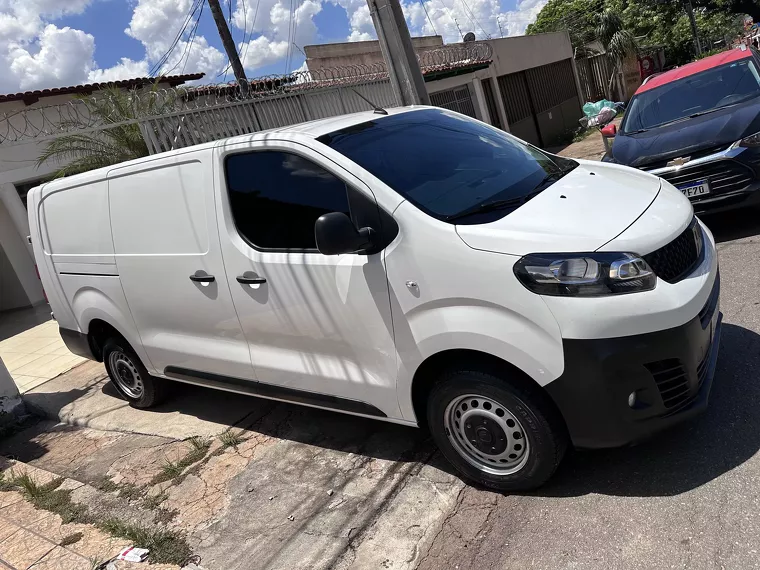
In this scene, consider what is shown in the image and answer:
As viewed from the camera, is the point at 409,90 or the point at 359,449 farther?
the point at 409,90

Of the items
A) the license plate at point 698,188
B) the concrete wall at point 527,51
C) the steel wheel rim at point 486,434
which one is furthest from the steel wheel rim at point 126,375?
Answer: the concrete wall at point 527,51

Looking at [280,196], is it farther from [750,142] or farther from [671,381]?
[750,142]

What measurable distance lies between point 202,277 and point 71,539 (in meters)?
1.66

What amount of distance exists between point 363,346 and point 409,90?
505 centimetres

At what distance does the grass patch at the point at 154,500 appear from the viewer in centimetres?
405

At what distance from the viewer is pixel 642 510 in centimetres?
295

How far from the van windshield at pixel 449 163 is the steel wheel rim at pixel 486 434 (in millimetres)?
909

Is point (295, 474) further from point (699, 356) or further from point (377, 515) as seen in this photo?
point (699, 356)

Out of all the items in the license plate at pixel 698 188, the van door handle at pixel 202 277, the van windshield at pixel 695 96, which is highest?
the van door handle at pixel 202 277

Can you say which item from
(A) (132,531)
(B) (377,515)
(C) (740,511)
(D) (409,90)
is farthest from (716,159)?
(A) (132,531)

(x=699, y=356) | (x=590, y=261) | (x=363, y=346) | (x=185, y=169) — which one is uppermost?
(x=185, y=169)

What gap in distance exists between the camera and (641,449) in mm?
3375

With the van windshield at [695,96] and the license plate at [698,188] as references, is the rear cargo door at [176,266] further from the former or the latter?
the van windshield at [695,96]

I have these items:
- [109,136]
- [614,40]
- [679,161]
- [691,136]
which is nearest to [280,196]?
[679,161]
